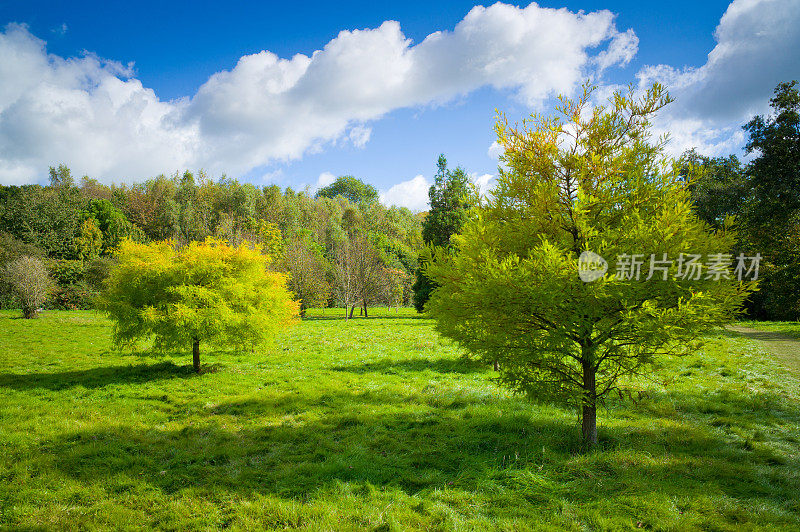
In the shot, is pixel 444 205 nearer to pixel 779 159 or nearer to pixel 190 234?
pixel 779 159

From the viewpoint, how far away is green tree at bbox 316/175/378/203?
10644 cm

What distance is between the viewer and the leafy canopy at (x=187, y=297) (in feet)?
44.0

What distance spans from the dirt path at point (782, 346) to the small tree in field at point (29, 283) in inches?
1925

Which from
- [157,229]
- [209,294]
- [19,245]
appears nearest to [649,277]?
[209,294]

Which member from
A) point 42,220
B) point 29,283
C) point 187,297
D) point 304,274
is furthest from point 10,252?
point 187,297

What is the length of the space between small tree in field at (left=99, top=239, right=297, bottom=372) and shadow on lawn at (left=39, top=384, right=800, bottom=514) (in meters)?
4.55

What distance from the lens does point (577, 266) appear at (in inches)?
267

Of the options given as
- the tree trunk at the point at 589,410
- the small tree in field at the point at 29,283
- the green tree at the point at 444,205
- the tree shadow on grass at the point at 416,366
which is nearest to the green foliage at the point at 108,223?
the small tree in field at the point at 29,283

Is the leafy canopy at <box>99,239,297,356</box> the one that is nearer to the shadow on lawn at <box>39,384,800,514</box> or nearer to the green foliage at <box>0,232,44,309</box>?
the shadow on lawn at <box>39,384,800,514</box>

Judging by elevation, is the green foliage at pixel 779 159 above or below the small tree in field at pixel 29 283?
above

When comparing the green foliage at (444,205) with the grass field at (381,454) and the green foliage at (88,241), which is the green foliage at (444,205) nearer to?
the grass field at (381,454)

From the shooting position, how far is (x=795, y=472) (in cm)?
676

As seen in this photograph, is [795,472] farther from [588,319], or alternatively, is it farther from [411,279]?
[411,279]

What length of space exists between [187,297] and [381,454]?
9618 mm
